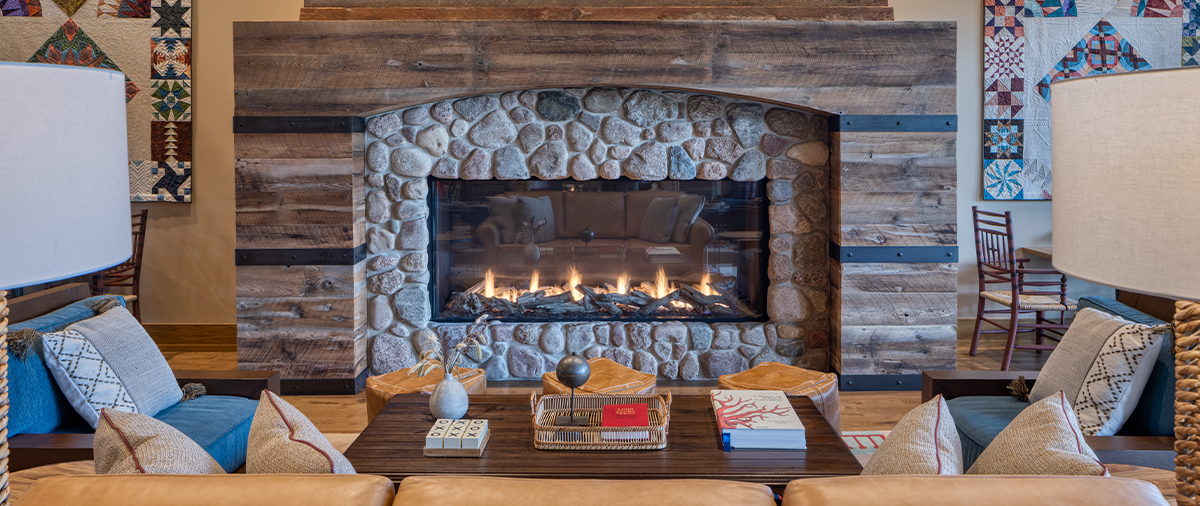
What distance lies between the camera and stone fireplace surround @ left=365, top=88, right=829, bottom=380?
12.8 ft

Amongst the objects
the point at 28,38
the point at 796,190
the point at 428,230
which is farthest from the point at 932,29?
the point at 28,38

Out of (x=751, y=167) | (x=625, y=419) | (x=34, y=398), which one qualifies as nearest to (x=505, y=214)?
(x=751, y=167)

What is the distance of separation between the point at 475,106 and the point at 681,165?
1.09 m

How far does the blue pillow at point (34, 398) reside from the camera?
217 centimetres

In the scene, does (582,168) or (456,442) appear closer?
(456,442)

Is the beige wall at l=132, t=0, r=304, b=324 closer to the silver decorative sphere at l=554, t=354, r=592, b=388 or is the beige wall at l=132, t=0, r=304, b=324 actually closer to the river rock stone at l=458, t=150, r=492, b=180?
the river rock stone at l=458, t=150, r=492, b=180

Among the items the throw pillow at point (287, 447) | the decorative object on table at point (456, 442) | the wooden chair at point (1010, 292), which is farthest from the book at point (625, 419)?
the wooden chair at point (1010, 292)

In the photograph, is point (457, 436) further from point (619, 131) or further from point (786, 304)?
point (786, 304)

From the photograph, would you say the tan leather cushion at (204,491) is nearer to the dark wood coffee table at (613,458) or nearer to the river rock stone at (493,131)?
the dark wood coffee table at (613,458)

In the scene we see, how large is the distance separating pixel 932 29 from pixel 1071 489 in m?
3.10

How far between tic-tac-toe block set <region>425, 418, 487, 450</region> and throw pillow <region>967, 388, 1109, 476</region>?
3.87 ft

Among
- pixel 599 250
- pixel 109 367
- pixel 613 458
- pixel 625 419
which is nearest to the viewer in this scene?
pixel 613 458

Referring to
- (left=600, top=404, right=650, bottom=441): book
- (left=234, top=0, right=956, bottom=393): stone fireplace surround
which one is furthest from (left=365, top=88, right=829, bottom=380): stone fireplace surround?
(left=600, top=404, right=650, bottom=441): book

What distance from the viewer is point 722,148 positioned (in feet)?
12.9
